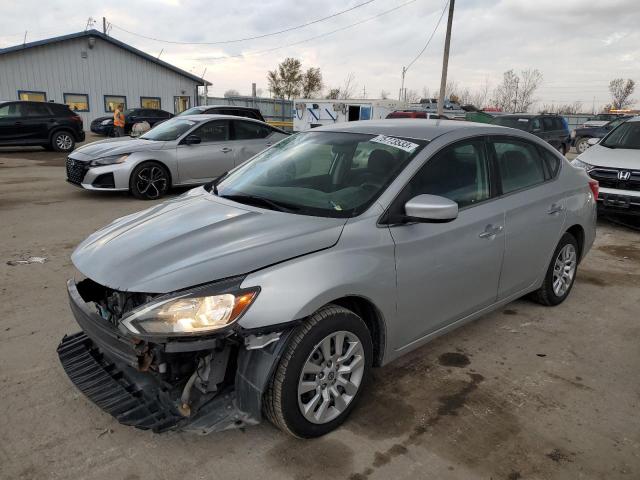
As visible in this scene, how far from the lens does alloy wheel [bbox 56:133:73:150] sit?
16.7 m

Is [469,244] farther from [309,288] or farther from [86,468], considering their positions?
[86,468]

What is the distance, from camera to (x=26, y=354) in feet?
11.3

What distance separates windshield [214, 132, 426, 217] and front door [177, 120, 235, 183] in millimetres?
5668

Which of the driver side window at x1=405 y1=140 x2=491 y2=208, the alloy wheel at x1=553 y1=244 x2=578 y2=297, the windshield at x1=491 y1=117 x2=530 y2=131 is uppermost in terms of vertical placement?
the windshield at x1=491 y1=117 x2=530 y2=131

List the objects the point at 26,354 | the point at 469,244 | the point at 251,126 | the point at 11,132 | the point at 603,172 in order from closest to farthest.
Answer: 1. the point at 469,244
2. the point at 26,354
3. the point at 603,172
4. the point at 251,126
5. the point at 11,132

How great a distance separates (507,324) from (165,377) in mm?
2874

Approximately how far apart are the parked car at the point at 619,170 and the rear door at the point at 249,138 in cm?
571

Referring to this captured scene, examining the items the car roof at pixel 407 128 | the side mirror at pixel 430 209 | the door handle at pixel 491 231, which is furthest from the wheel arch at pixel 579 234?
the side mirror at pixel 430 209

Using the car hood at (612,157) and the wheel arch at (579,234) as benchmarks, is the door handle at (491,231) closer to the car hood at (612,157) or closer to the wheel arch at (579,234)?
the wheel arch at (579,234)

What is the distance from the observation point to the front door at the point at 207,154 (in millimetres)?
9219

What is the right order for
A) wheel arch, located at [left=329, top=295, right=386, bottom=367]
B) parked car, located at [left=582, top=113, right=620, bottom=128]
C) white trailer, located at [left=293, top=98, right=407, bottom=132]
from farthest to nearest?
white trailer, located at [left=293, top=98, right=407, bottom=132] < parked car, located at [left=582, top=113, right=620, bottom=128] < wheel arch, located at [left=329, top=295, right=386, bottom=367]

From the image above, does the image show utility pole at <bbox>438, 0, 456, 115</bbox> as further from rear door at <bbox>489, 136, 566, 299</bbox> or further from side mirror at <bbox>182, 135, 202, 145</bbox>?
rear door at <bbox>489, 136, 566, 299</bbox>

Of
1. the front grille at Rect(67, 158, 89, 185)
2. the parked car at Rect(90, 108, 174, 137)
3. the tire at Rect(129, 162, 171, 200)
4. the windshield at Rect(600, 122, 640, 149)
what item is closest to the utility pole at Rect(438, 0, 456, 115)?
the parked car at Rect(90, 108, 174, 137)

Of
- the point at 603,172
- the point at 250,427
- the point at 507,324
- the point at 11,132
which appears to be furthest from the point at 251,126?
the point at 11,132
